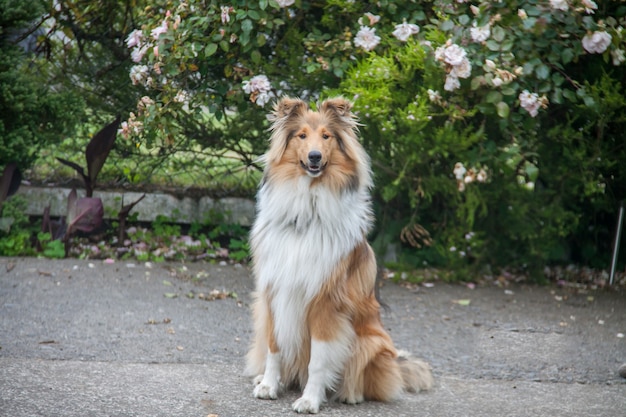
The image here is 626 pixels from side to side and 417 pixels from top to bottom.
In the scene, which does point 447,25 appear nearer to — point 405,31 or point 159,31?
point 405,31

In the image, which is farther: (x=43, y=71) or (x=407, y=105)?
(x=43, y=71)

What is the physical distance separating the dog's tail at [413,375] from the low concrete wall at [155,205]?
4.16 meters

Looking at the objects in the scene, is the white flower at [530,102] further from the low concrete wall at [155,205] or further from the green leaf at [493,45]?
the low concrete wall at [155,205]

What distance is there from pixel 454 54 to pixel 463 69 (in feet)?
0.45

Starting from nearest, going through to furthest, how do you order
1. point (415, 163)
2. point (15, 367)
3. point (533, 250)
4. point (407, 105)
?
1. point (15, 367)
2. point (407, 105)
3. point (415, 163)
4. point (533, 250)

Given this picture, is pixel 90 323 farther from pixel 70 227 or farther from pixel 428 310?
pixel 428 310

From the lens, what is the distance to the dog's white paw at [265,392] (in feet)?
13.6

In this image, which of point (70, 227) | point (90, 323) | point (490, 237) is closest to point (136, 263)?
point (70, 227)

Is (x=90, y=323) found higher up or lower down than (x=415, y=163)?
lower down

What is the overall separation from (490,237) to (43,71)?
4806 millimetres

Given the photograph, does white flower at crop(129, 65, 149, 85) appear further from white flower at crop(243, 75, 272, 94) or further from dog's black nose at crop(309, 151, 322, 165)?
dog's black nose at crop(309, 151, 322, 165)

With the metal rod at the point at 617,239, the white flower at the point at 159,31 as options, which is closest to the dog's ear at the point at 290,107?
the white flower at the point at 159,31

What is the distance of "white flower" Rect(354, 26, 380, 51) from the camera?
609cm

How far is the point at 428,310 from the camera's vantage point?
6.62 m
